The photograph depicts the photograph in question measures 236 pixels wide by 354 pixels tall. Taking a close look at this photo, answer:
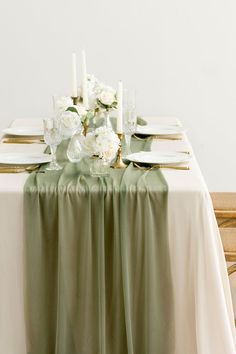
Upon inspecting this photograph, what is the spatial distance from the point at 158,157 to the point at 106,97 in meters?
0.33

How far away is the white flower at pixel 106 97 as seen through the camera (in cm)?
295

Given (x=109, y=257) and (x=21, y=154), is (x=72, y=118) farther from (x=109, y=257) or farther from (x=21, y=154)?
(x=109, y=257)

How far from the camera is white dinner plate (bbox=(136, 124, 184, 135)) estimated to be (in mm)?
3614

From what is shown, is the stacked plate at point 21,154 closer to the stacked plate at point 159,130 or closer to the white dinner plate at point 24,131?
the white dinner plate at point 24,131

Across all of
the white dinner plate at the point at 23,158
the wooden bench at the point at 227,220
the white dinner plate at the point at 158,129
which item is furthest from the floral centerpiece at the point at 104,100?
the wooden bench at the point at 227,220

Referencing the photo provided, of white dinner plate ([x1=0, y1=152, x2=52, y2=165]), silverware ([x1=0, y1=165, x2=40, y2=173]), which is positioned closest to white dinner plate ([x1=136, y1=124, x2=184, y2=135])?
white dinner plate ([x1=0, y1=152, x2=52, y2=165])

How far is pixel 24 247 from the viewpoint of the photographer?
259 centimetres

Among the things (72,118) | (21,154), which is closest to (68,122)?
(72,118)

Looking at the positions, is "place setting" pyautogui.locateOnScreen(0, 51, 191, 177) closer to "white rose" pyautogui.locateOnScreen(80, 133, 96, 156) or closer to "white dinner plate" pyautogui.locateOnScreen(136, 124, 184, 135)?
"white rose" pyautogui.locateOnScreen(80, 133, 96, 156)

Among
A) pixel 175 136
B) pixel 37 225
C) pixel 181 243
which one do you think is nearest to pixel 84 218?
pixel 37 225

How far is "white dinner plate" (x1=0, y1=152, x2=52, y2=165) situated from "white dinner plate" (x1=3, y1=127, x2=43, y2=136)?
1.46ft

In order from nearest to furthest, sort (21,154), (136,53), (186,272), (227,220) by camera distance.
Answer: (186,272) → (21,154) → (227,220) → (136,53)

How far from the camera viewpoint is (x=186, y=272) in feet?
8.48

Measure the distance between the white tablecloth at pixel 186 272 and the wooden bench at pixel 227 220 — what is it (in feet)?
2.43
